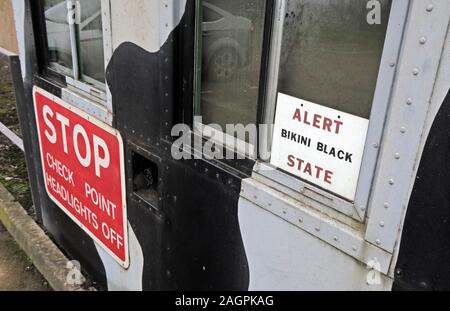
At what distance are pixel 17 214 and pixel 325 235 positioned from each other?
3.12m

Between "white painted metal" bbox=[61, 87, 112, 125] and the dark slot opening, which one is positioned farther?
"white painted metal" bbox=[61, 87, 112, 125]

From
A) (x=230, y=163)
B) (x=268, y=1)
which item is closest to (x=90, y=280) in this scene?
(x=230, y=163)

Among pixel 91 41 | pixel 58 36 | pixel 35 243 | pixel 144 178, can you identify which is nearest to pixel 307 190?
pixel 144 178

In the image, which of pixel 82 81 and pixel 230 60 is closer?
pixel 230 60

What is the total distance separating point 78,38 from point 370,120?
68.7 inches

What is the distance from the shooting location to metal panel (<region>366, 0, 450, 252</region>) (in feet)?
3.16

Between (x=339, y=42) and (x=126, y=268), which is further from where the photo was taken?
(x=126, y=268)

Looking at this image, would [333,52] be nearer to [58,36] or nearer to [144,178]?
[144,178]

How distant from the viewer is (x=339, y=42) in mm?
1185

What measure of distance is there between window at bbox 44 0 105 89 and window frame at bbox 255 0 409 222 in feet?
3.69

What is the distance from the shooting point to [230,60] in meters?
1.55

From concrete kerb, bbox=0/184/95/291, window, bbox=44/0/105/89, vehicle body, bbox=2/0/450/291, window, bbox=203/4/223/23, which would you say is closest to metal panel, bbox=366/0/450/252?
vehicle body, bbox=2/0/450/291

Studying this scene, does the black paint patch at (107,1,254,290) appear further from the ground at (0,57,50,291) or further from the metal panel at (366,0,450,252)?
the ground at (0,57,50,291)

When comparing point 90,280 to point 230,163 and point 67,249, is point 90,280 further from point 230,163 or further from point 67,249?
point 230,163
